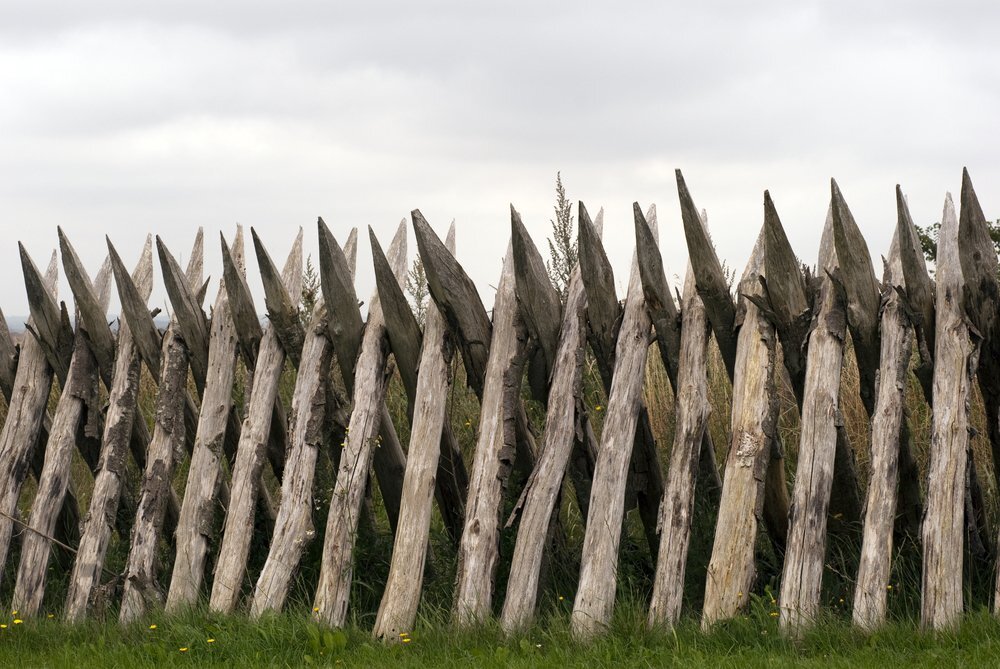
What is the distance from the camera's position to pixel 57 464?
4957mm

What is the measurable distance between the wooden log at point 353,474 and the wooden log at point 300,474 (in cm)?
14

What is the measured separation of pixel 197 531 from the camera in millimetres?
4582

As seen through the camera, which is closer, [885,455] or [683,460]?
[885,455]

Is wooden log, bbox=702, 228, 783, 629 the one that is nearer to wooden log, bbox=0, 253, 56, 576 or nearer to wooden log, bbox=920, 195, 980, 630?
wooden log, bbox=920, 195, 980, 630

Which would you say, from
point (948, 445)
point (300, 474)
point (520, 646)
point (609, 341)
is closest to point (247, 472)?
point (300, 474)

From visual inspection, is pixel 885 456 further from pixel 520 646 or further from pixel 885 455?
pixel 520 646

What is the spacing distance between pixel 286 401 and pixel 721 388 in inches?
103

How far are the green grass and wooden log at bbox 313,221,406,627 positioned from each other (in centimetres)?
15

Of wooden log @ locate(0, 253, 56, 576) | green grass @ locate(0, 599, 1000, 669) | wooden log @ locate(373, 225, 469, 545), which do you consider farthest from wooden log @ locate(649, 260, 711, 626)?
wooden log @ locate(0, 253, 56, 576)

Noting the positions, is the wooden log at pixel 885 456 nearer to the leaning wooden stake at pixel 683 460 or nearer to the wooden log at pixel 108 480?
the leaning wooden stake at pixel 683 460

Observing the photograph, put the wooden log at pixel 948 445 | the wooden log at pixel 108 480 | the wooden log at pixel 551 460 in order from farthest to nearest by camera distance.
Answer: the wooden log at pixel 108 480 < the wooden log at pixel 551 460 < the wooden log at pixel 948 445

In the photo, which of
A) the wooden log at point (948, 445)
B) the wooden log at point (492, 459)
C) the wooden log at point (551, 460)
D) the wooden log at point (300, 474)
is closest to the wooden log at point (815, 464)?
the wooden log at point (948, 445)

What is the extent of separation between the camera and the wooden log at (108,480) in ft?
15.2

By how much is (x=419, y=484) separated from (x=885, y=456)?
1.75 m
